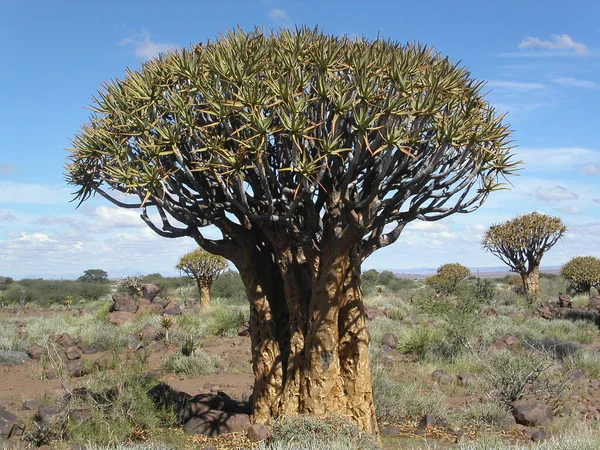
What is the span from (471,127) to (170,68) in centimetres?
350

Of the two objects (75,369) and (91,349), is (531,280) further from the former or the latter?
(75,369)

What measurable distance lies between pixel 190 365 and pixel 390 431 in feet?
18.7

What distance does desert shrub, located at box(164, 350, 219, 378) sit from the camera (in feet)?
42.0

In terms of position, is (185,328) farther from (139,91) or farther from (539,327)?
(139,91)

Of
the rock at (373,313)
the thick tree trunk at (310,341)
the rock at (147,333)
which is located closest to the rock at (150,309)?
the rock at (147,333)

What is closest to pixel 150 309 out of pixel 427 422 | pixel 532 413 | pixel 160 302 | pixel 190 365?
pixel 160 302

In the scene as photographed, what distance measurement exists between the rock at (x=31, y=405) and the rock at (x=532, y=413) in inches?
284

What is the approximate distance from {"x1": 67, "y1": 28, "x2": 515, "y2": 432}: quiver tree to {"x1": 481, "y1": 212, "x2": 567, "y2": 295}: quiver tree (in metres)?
22.3

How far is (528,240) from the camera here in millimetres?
28922

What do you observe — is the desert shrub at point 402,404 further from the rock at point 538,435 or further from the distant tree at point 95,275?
the distant tree at point 95,275

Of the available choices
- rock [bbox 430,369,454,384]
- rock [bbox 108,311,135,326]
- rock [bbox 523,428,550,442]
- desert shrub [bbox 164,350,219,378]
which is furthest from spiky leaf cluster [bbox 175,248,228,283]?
→ rock [bbox 523,428,550,442]

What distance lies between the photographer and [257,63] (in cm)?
691

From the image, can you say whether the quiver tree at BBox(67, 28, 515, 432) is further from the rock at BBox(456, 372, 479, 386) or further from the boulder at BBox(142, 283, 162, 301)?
the boulder at BBox(142, 283, 162, 301)

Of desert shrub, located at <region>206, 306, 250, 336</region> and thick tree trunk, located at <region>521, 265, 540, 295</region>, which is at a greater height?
thick tree trunk, located at <region>521, 265, 540, 295</region>
